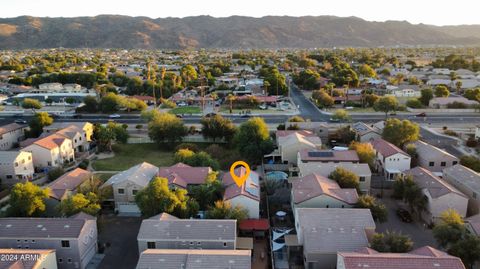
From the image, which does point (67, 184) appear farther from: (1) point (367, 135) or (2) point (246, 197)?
(1) point (367, 135)

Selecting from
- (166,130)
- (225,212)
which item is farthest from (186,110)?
(225,212)

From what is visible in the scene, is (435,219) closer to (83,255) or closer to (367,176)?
(367,176)

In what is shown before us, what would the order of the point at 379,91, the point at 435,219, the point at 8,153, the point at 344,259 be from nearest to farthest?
the point at 344,259, the point at 435,219, the point at 8,153, the point at 379,91

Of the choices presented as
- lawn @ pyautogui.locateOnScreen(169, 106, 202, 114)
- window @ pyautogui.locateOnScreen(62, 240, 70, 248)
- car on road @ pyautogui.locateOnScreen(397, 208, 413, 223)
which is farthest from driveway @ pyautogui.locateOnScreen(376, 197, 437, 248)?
lawn @ pyautogui.locateOnScreen(169, 106, 202, 114)

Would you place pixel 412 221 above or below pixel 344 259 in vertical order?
below

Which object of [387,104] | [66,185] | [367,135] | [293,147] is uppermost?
[387,104]

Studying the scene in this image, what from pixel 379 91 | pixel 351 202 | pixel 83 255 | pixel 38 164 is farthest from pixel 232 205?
pixel 379 91
